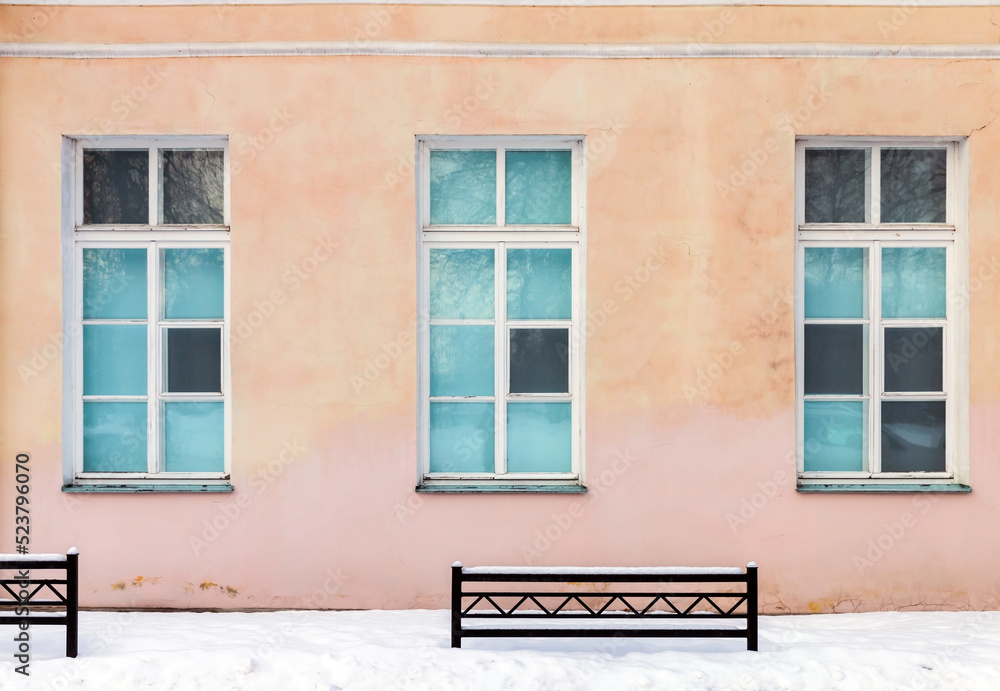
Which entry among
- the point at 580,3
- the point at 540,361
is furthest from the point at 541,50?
the point at 540,361

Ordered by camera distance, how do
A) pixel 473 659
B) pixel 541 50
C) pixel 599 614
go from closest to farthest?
pixel 473 659 < pixel 599 614 < pixel 541 50

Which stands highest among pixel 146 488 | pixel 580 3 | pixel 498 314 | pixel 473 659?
pixel 580 3

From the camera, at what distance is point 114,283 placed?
14.8ft

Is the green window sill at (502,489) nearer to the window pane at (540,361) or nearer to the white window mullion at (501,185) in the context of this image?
the window pane at (540,361)

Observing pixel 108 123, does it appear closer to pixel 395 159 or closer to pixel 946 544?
pixel 395 159

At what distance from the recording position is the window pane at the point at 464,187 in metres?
4.52

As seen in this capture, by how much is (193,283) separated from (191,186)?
62cm

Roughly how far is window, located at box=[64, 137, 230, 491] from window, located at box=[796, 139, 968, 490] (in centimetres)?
375

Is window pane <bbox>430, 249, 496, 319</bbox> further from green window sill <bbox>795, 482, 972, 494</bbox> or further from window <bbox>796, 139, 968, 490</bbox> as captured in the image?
green window sill <bbox>795, 482, 972, 494</bbox>

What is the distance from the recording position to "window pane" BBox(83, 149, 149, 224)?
4.49 m

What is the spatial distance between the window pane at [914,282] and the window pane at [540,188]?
6.86 feet

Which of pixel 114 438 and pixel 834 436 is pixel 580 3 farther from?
pixel 114 438

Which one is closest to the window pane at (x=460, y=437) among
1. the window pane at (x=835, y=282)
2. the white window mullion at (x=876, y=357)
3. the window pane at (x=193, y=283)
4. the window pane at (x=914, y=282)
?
the window pane at (x=193, y=283)

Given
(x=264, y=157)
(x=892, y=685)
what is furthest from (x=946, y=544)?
(x=264, y=157)
